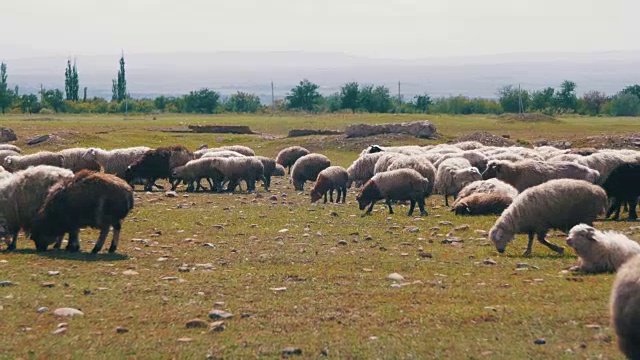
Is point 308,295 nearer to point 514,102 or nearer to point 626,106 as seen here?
point 626,106

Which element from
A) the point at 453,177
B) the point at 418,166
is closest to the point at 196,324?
the point at 453,177

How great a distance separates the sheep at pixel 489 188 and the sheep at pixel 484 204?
0.30 meters

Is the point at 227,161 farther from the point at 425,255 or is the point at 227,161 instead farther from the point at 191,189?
the point at 425,255

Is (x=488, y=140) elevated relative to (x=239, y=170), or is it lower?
elevated

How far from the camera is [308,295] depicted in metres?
12.3

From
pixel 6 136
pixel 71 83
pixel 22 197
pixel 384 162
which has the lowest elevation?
pixel 6 136

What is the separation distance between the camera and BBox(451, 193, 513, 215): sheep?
848 inches

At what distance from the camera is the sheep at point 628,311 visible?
332 inches

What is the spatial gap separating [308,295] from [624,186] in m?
11.7

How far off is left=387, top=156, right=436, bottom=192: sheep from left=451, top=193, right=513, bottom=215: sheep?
4267mm

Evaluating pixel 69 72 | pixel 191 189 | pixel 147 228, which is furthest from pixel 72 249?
pixel 69 72

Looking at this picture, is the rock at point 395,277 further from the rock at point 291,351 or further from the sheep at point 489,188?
the sheep at point 489,188

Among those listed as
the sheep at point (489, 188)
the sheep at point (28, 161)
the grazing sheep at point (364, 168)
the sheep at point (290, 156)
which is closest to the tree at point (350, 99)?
the sheep at point (290, 156)

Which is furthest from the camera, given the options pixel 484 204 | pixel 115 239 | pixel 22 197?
pixel 484 204
